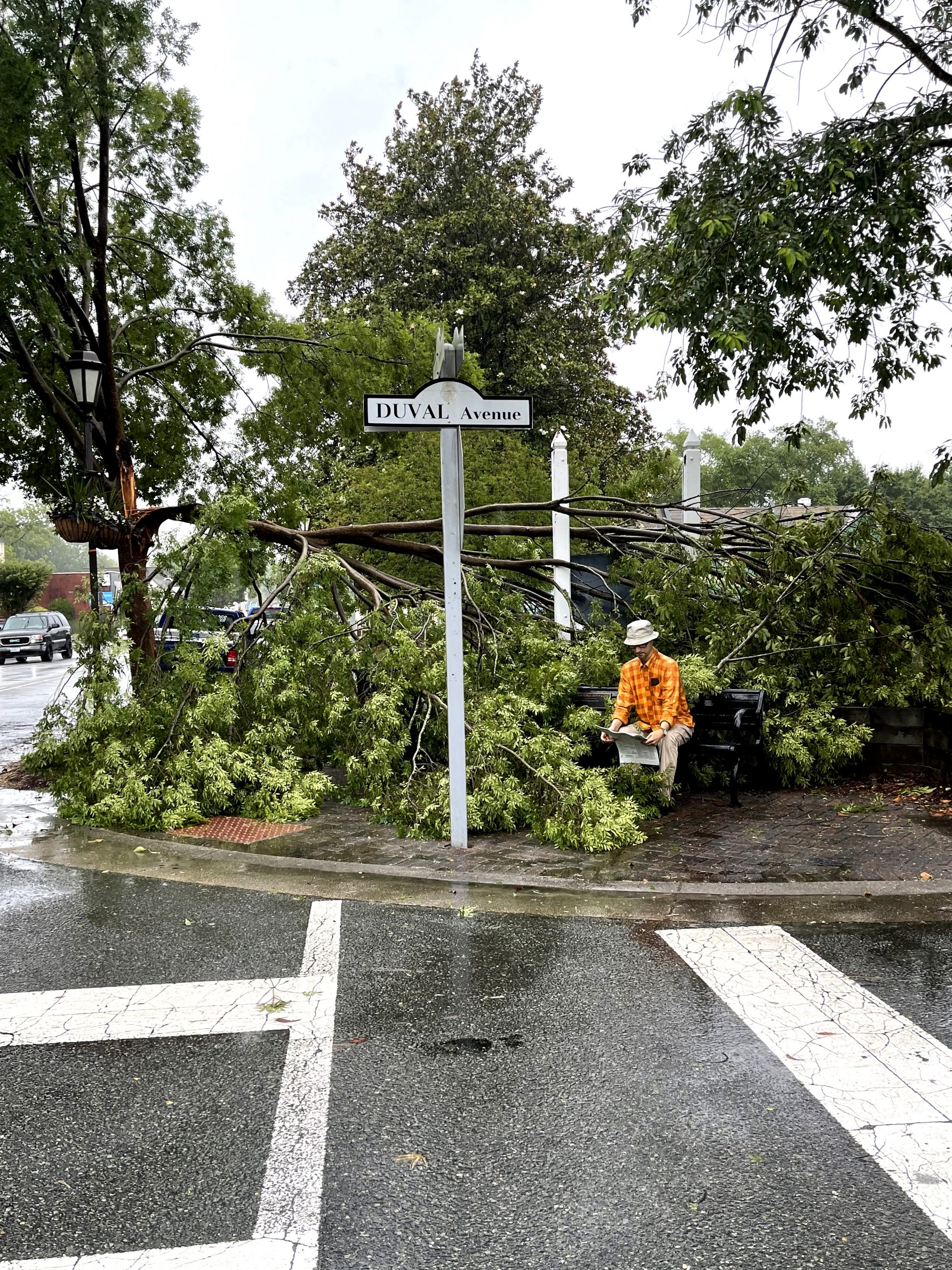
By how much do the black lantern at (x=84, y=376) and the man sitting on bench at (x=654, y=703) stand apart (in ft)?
19.2

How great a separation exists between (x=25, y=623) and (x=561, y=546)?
3051cm

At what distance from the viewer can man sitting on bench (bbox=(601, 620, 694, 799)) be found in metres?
7.74

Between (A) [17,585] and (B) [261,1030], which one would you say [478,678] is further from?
(A) [17,585]

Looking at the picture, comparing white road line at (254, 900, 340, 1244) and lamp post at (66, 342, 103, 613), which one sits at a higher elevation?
lamp post at (66, 342, 103, 613)

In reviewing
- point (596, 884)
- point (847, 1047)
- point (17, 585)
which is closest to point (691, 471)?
point (596, 884)

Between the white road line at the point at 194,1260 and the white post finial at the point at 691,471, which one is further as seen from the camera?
the white post finial at the point at 691,471

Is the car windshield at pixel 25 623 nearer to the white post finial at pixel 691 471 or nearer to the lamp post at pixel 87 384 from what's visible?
the lamp post at pixel 87 384

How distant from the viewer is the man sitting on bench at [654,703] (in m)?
7.74

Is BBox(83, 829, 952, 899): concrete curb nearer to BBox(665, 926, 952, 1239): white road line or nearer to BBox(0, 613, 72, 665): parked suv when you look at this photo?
BBox(665, 926, 952, 1239): white road line

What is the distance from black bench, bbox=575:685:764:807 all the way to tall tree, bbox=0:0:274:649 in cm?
514

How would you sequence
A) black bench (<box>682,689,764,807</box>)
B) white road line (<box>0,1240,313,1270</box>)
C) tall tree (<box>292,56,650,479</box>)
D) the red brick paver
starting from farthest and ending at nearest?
1. tall tree (<box>292,56,650,479</box>)
2. black bench (<box>682,689,764,807</box>)
3. the red brick paver
4. white road line (<box>0,1240,313,1270</box>)

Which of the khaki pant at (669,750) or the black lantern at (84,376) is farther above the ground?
the black lantern at (84,376)

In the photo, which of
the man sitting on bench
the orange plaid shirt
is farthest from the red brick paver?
the orange plaid shirt

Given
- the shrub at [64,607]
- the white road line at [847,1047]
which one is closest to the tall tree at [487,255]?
the white road line at [847,1047]
